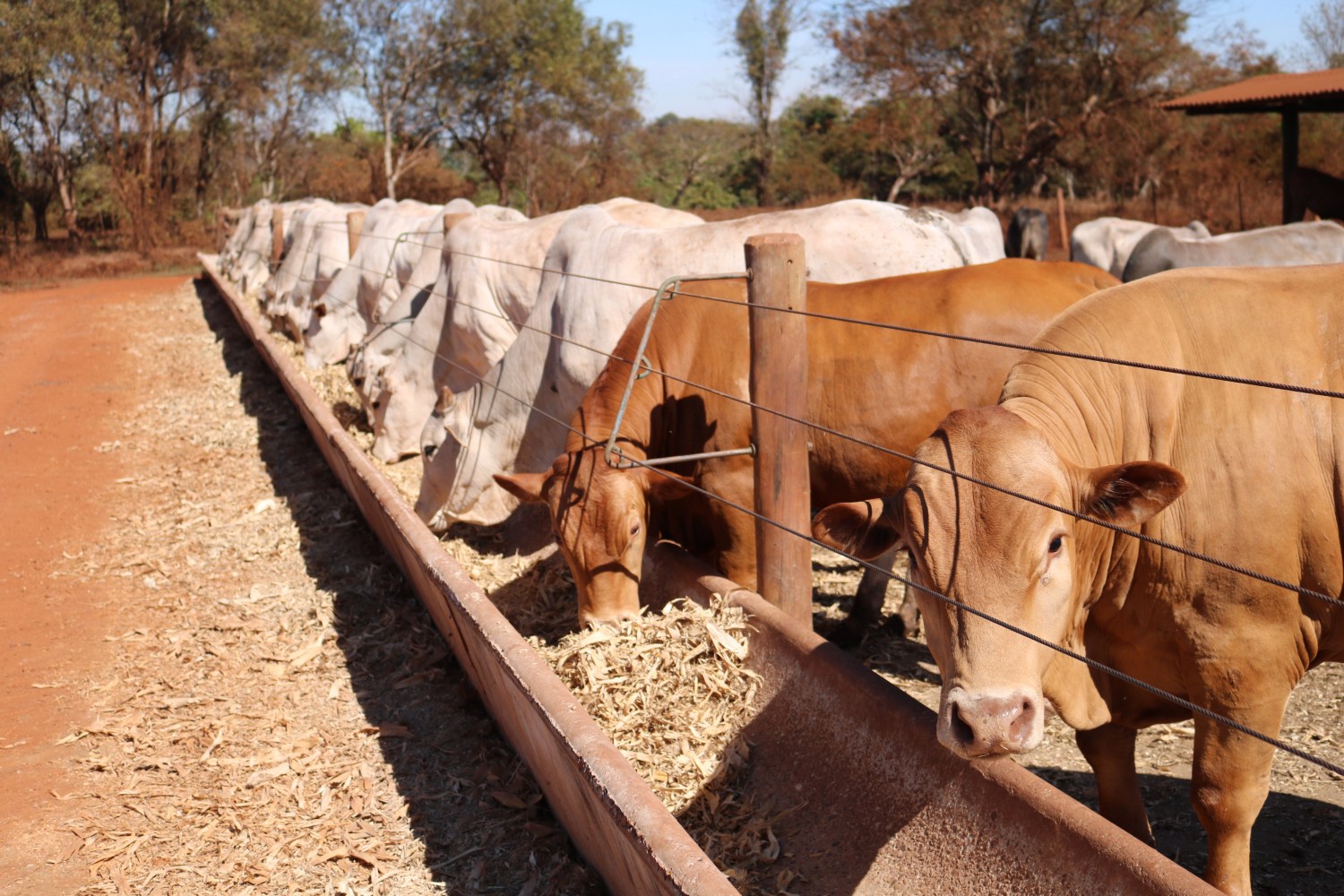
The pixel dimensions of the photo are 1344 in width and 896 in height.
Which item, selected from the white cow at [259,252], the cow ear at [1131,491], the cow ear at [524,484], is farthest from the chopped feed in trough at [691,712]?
the white cow at [259,252]

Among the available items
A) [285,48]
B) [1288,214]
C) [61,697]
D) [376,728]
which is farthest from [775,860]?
[285,48]

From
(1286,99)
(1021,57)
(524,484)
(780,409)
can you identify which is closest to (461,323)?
(524,484)

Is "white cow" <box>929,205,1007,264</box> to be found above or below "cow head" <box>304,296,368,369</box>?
above

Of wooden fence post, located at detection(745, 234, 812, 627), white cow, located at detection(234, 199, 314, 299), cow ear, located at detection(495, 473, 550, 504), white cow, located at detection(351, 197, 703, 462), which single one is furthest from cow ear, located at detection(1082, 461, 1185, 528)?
white cow, located at detection(234, 199, 314, 299)

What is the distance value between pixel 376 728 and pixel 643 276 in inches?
113

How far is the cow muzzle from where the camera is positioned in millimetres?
2480

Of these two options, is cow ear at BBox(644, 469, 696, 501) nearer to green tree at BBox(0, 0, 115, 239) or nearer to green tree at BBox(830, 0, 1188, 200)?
green tree at BBox(830, 0, 1188, 200)

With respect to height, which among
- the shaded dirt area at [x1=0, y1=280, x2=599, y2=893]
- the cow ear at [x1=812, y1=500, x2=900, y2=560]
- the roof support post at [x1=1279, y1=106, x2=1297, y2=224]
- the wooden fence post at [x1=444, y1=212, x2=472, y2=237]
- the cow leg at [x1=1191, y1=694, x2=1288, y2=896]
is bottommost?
the shaded dirt area at [x1=0, y1=280, x2=599, y2=893]

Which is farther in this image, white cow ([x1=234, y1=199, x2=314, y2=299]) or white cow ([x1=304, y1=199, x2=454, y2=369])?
white cow ([x1=234, y1=199, x2=314, y2=299])

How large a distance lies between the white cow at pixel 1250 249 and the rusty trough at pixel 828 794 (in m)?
9.07

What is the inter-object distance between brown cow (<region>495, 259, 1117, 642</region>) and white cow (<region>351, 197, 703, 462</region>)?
322 cm

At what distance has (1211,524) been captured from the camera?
2912 millimetres

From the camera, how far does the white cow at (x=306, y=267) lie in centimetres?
1380

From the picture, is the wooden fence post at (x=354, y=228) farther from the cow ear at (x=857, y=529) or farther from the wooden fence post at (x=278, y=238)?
the cow ear at (x=857, y=529)
